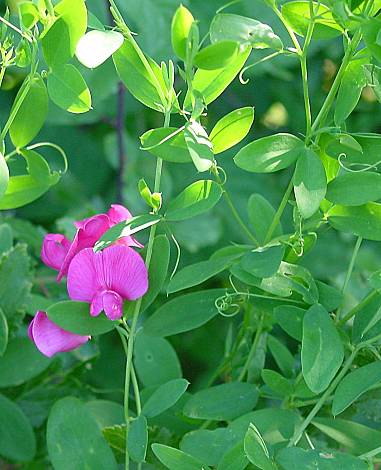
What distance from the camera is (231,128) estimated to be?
618 mm

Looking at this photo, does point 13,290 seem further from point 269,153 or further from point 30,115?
point 269,153

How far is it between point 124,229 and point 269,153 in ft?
0.33

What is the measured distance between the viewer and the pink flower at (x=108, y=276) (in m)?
0.63

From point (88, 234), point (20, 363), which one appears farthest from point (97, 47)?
point (20, 363)

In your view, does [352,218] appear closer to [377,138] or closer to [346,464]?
[377,138]

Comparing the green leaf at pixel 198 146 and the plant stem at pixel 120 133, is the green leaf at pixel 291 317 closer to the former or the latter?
the green leaf at pixel 198 146

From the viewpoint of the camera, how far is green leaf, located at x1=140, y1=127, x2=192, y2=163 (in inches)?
23.2

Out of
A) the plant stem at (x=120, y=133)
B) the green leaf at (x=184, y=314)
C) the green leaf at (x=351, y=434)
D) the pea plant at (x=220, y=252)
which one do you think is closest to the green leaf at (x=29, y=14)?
the pea plant at (x=220, y=252)

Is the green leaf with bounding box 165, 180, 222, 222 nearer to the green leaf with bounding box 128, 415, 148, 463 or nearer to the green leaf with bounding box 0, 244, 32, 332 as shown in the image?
the green leaf with bounding box 128, 415, 148, 463

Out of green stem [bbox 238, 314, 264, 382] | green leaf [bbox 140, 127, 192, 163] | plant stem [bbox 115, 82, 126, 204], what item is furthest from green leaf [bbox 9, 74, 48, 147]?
plant stem [bbox 115, 82, 126, 204]

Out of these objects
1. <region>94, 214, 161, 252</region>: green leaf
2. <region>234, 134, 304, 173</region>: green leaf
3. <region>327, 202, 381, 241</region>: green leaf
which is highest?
<region>234, 134, 304, 173</region>: green leaf

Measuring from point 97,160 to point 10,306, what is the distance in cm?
71

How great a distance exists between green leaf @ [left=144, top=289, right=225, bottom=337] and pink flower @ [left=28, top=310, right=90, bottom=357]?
54 millimetres

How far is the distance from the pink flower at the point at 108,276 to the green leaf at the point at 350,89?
157 millimetres
